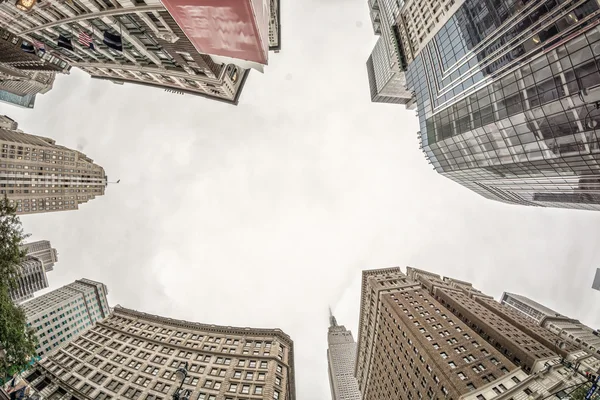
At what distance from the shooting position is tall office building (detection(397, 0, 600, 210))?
2714 cm

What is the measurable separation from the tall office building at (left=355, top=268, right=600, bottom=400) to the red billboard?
4620 cm

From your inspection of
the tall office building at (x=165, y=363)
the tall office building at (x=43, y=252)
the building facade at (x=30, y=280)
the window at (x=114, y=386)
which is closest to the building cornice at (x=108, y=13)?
the tall office building at (x=165, y=363)

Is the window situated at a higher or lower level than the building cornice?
lower

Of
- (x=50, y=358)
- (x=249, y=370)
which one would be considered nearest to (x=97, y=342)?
(x=50, y=358)

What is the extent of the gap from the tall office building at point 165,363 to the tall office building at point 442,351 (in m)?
22.4

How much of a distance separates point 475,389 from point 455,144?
3688 cm

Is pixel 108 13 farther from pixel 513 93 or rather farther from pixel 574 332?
pixel 574 332

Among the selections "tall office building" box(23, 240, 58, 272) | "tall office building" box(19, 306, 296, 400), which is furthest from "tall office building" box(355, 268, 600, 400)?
"tall office building" box(23, 240, 58, 272)

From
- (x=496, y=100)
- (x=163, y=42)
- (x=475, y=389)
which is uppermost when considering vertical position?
(x=163, y=42)

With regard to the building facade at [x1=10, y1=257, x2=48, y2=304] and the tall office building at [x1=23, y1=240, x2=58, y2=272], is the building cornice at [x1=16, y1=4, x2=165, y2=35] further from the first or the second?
the tall office building at [x1=23, y1=240, x2=58, y2=272]

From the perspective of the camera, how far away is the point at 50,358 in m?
48.4

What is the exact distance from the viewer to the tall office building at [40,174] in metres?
104

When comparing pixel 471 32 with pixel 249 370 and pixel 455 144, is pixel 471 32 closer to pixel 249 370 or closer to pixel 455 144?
pixel 455 144

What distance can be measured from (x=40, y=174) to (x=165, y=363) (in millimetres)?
113844
